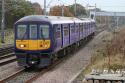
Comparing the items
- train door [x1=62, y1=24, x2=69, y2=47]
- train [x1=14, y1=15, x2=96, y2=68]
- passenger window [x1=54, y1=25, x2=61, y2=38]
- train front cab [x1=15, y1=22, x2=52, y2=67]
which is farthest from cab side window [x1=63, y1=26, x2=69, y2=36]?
train front cab [x1=15, y1=22, x2=52, y2=67]

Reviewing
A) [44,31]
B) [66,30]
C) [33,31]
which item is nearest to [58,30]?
[44,31]

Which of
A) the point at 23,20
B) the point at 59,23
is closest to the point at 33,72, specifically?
the point at 23,20

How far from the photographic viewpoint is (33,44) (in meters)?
19.8

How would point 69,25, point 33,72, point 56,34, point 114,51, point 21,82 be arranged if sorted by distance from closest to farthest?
point 21,82
point 33,72
point 56,34
point 114,51
point 69,25

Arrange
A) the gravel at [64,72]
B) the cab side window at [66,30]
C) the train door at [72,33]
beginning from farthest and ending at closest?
the train door at [72,33], the cab side window at [66,30], the gravel at [64,72]

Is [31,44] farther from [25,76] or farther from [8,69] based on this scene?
[25,76]

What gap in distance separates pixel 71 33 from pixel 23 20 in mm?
8624

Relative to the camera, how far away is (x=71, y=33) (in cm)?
2838

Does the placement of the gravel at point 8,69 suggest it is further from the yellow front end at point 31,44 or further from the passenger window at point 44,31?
the passenger window at point 44,31

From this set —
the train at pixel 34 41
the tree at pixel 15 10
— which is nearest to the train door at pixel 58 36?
the train at pixel 34 41

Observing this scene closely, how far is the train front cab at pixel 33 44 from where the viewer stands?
1983 centimetres

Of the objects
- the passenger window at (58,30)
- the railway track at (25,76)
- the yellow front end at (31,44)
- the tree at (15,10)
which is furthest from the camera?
the tree at (15,10)

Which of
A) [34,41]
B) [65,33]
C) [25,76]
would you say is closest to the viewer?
[25,76]

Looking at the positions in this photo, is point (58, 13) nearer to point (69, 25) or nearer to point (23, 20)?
point (69, 25)
